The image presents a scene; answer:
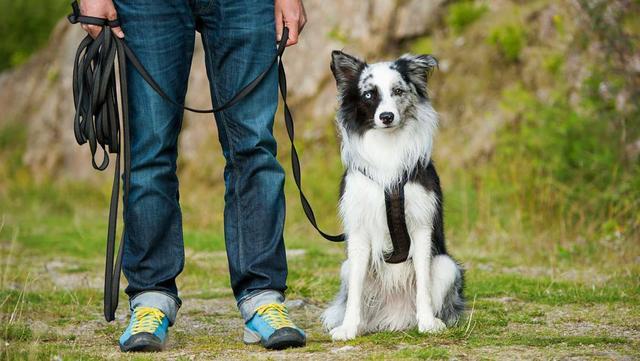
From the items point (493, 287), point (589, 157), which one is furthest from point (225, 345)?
point (589, 157)

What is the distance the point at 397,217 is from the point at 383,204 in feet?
0.28

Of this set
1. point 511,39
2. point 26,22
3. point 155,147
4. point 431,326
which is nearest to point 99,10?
point 155,147

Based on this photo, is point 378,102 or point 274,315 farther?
point 378,102

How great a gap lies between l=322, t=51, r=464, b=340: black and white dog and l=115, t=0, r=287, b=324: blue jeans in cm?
43

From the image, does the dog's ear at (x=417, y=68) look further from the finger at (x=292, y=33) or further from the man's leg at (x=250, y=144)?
the man's leg at (x=250, y=144)

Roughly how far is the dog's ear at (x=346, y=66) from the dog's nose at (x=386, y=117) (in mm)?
286

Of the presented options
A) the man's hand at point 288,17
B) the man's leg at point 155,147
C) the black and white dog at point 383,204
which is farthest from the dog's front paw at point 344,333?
the man's hand at point 288,17

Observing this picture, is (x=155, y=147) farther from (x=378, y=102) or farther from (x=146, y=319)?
(x=378, y=102)

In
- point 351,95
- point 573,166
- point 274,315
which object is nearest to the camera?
point 274,315

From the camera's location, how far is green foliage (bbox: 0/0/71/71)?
17.1m

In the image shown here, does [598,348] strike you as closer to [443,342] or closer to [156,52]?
[443,342]

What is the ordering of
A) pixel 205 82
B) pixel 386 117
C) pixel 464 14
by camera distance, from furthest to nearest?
pixel 205 82 → pixel 464 14 → pixel 386 117

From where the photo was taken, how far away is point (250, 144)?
392 cm

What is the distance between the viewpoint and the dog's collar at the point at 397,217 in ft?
13.7
